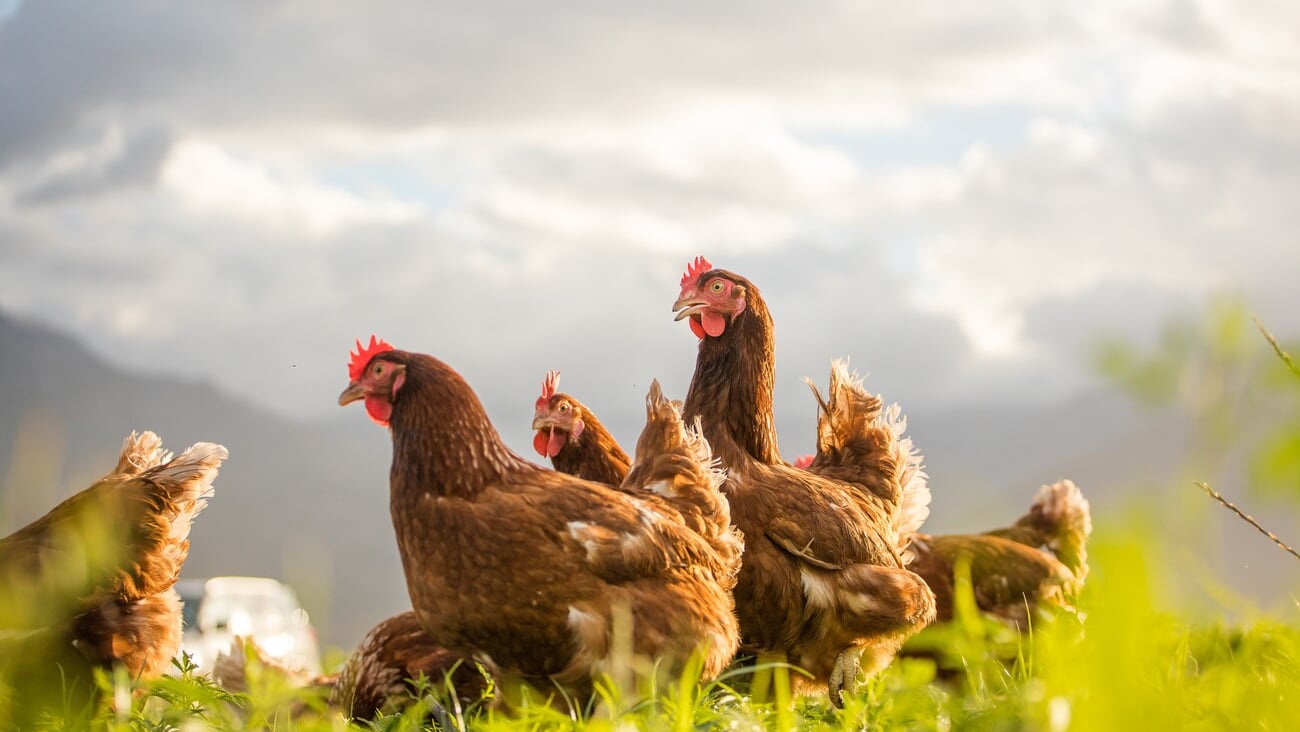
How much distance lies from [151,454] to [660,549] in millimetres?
3618

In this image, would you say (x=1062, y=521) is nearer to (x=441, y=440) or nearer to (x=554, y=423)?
(x=554, y=423)

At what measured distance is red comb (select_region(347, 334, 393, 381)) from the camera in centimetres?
460

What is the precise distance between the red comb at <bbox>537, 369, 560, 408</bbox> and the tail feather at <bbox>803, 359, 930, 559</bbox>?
1.51 metres

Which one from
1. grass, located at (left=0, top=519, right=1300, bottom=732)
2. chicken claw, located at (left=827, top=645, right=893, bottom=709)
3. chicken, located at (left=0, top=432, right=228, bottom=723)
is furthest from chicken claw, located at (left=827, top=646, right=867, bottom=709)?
chicken, located at (left=0, top=432, right=228, bottom=723)

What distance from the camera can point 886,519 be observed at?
5.93 metres

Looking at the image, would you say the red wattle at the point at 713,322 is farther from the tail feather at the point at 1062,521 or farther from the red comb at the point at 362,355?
the tail feather at the point at 1062,521

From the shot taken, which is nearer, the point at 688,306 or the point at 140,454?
the point at 688,306

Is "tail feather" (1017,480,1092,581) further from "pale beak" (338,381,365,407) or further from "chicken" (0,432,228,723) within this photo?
"chicken" (0,432,228,723)

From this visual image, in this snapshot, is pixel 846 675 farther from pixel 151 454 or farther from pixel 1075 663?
pixel 151 454

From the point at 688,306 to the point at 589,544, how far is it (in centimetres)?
159

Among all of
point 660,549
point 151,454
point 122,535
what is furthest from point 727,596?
point 151,454

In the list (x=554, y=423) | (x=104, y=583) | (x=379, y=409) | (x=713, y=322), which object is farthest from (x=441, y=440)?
(x=104, y=583)

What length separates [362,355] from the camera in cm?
466

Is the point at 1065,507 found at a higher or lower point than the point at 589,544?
higher
